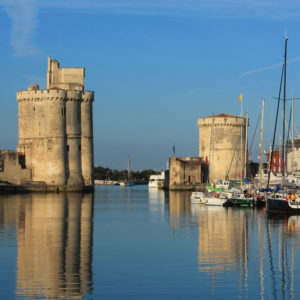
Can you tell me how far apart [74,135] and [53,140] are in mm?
1850

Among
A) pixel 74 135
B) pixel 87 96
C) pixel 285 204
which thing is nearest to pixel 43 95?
pixel 87 96

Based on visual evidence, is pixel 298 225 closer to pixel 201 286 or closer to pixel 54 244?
pixel 54 244

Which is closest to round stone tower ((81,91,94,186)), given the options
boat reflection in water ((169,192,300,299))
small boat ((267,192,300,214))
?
boat reflection in water ((169,192,300,299))

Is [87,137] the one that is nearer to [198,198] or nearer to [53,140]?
[53,140]

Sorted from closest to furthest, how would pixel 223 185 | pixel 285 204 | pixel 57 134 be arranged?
1. pixel 285 204
2. pixel 223 185
3. pixel 57 134

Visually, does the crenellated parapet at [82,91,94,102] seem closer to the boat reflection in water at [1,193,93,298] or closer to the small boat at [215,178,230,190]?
the small boat at [215,178,230,190]

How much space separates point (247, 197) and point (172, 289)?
25.4m

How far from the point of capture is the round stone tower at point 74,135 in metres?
60.9

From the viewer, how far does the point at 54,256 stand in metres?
17.8

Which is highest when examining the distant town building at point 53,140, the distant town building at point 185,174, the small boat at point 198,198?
the distant town building at point 53,140

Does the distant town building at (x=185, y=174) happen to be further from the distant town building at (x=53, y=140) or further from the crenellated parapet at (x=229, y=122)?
the distant town building at (x=53, y=140)

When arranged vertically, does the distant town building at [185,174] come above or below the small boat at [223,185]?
above

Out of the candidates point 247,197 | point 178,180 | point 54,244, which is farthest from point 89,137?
point 54,244

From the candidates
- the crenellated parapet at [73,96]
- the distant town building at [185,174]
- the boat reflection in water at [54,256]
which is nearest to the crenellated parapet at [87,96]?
the crenellated parapet at [73,96]
